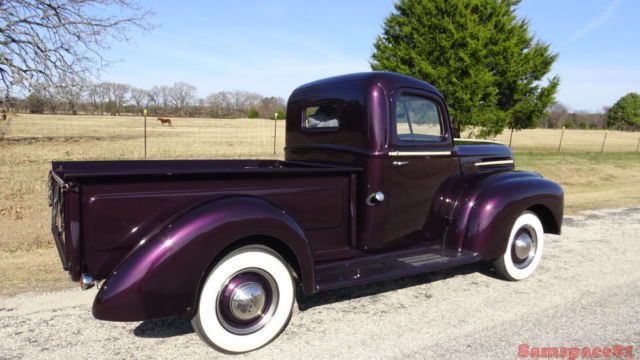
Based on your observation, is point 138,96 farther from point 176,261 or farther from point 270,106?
point 176,261

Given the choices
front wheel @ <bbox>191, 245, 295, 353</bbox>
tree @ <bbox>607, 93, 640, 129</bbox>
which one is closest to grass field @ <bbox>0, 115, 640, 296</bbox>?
front wheel @ <bbox>191, 245, 295, 353</bbox>

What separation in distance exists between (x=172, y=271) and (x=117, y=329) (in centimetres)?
93

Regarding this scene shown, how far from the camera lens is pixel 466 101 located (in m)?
14.2

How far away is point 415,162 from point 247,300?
1.88 metres

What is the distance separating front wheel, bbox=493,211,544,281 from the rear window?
1932 millimetres

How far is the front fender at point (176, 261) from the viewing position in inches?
96.8

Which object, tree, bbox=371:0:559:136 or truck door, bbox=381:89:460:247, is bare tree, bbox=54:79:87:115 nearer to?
tree, bbox=371:0:559:136

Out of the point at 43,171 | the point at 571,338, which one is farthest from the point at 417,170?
the point at 43,171

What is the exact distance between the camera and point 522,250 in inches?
169

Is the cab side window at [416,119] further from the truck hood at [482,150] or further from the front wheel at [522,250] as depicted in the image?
the front wheel at [522,250]

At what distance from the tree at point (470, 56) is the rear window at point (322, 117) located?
10.6 m

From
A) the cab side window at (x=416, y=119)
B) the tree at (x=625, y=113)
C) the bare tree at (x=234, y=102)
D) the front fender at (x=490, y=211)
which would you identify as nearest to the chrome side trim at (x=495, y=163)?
the front fender at (x=490, y=211)

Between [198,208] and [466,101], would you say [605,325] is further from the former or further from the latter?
[466,101]

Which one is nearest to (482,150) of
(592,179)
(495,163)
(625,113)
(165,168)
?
(495,163)
